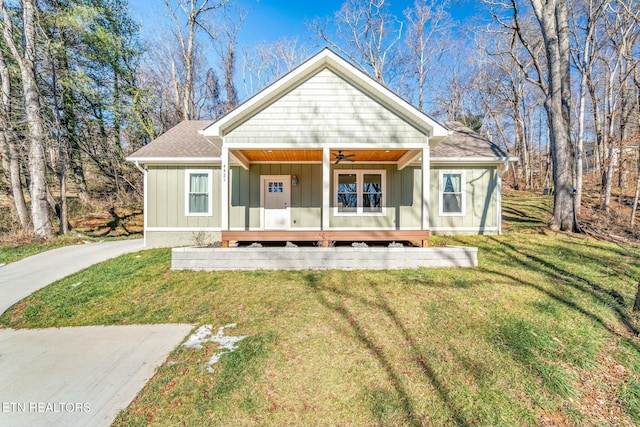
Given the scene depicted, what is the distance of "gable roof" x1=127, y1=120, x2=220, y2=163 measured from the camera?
28.6ft

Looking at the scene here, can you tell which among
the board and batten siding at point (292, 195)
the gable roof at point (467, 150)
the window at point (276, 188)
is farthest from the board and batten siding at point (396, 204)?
the window at point (276, 188)

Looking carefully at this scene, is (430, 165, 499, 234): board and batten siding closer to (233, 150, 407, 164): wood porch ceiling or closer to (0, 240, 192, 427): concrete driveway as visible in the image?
(233, 150, 407, 164): wood porch ceiling

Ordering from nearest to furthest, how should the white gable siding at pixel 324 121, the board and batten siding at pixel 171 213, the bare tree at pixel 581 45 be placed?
the white gable siding at pixel 324 121 < the board and batten siding at pixel 171 213 < the bare tree at pixel 581 45

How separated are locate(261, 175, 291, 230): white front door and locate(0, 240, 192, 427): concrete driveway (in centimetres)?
560

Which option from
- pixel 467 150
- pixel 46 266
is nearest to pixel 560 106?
pixel 467 150

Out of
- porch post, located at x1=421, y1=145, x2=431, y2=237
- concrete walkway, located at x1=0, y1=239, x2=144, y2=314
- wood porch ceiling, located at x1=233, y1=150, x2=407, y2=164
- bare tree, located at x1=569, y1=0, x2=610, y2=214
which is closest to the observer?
concrete walkway, located at x1=0, y1=239, x2=144, y2=314

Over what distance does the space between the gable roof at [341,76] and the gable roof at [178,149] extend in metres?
1.79

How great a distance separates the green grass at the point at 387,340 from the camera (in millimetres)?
2412

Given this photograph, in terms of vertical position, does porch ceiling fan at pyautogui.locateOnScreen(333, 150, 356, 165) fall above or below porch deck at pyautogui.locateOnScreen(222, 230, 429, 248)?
above

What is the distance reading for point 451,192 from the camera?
31.2 ft

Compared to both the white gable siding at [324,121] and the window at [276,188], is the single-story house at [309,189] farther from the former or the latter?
the white gable siding at [324,121]

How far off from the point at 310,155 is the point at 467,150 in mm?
5900

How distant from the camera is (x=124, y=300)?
15.8 ft

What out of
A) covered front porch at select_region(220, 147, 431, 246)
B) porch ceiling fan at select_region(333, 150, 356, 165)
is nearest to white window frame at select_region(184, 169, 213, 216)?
covered front porch at select_region(220, 147, 431, 246)
